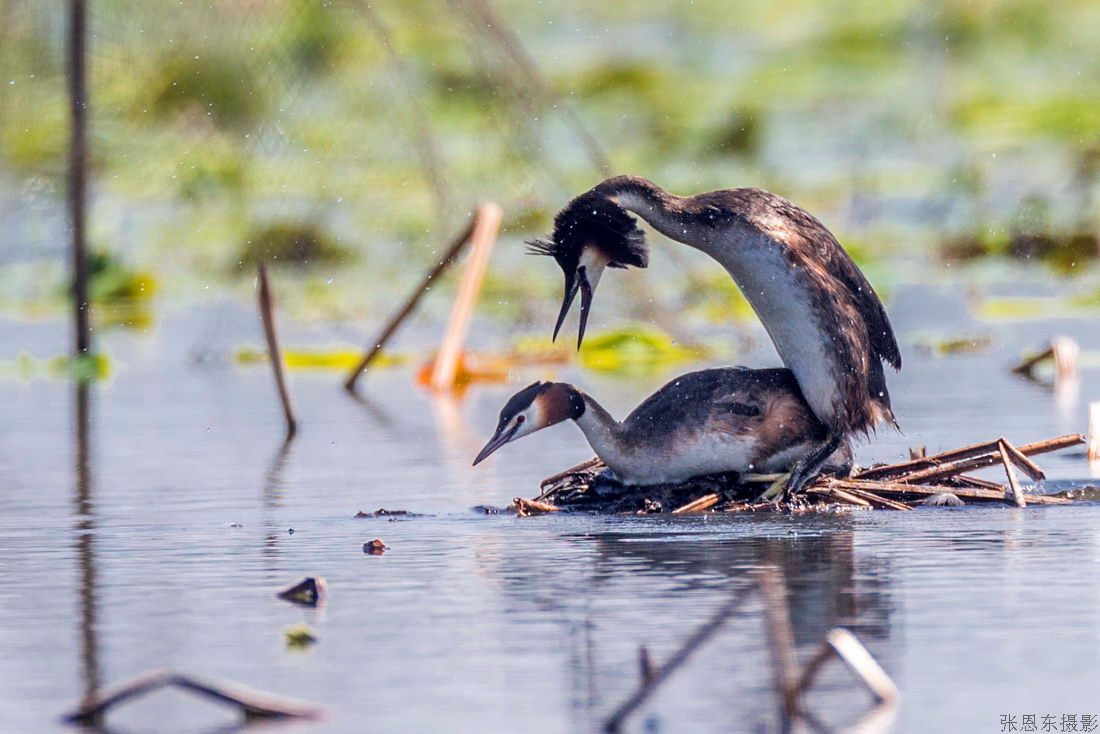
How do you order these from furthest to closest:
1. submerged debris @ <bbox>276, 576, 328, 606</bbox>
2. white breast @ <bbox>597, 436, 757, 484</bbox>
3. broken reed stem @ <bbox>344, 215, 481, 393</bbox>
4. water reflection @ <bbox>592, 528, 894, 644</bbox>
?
broken reed stem @ <bbox>344, 215, 481, 393</bbox> < white breast @ <bbox>597, 436, 757, 484</bbox> < submerged debris @ <bbox>276, 576, 328, 606</bbox> < water reflection @ <bbox>592, 528, 894, 644</bbox>

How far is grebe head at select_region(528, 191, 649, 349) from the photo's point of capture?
9938mm

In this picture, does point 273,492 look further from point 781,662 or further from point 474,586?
point 781,662

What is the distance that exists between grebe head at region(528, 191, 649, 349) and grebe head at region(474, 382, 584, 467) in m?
0.24

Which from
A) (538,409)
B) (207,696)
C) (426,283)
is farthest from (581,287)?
(207,696)

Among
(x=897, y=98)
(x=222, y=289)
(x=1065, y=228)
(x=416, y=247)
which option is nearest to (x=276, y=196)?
(x=222, y=289)

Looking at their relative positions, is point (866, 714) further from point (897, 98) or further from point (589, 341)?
point (897, 98)

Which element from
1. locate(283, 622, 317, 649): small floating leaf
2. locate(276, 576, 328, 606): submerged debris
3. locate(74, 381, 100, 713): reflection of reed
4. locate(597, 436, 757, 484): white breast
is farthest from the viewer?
locate(597, 436, 757, 484): white breast

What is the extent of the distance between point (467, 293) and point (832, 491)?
17.6 feet

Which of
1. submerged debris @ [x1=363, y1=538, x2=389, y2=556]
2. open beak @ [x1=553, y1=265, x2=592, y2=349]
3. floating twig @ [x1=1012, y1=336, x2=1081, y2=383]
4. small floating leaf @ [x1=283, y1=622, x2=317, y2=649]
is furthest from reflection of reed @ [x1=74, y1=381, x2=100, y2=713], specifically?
floating twig @ [x1=1012, y1=336, x2=1081, y2=383]

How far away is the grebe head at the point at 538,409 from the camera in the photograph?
9797 millimetres

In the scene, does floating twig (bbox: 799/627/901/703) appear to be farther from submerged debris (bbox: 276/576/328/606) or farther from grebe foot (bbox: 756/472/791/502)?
grebe foot (bbox: 756/472/791/502)

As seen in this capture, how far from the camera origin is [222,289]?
20.3 m

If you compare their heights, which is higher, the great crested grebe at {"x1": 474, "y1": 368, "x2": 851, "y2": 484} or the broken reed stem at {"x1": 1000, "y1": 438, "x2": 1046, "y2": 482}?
the great crested grebe at {"x1": 474, "y1": 368, "x2": 851, "y2": 484}

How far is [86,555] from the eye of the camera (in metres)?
8.64
